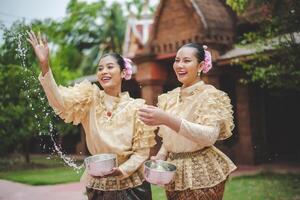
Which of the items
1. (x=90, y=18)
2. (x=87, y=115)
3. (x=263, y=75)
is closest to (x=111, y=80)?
(x=87, y=115)

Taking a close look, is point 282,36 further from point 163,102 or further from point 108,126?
point 108,126

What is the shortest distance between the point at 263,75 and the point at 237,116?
4693 mm

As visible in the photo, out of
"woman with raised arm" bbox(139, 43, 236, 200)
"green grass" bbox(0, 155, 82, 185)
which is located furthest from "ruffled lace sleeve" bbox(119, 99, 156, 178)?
"green grass" bbox(0, 155, 82, 185)

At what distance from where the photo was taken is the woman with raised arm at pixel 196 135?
257 centimetres

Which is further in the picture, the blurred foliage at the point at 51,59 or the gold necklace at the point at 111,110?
the blurred foliage at the point at 51,59

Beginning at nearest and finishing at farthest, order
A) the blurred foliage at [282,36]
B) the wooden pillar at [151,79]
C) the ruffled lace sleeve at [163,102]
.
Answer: the ruffled lace sleeve at [163,102] → the blurred foliage at [282,36] → the wooden pillar at [151,79]

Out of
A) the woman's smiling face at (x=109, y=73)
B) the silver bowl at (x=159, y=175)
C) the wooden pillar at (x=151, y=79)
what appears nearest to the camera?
the silver bowl at (x=159, y=175)

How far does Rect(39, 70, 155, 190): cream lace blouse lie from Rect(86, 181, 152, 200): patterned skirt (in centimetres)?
4

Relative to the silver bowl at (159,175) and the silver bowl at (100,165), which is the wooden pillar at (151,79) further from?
the silver bowl at (159,175)

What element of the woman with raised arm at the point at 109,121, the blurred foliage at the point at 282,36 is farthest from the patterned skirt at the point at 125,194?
the blurred foliage at the point at 282,36

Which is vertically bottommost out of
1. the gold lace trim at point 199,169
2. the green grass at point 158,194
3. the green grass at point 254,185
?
the green grass at point 254,185

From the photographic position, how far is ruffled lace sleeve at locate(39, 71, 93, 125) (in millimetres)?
2803

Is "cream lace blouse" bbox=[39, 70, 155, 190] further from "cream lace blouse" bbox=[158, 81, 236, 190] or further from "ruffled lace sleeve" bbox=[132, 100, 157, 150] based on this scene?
"cream lace blouse" bbox=[158, 81, 236, 190]

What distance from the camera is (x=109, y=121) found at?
2936mm
